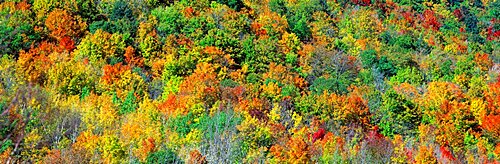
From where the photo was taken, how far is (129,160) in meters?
34.9

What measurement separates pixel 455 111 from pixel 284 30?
29.6 metres

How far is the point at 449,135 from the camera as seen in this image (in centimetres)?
6775

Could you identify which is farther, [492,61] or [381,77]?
[492,61]

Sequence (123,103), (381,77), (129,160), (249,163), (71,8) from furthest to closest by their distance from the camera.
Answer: (381,77) < (71,8) < (123,103) < (249,163) < (129,160)

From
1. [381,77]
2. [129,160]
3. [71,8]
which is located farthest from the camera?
[381,77]

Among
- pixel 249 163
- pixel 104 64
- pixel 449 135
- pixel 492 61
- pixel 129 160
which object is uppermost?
pixel 129 160

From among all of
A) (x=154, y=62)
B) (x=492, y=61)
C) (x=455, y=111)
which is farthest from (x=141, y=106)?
(x=492, y=61)

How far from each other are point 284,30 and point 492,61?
38429 millimetres

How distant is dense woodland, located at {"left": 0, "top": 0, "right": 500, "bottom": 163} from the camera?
41.5 meters

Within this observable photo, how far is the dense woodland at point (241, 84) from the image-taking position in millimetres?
41541

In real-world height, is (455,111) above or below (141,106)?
below

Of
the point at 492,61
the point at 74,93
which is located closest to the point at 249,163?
the point at 74,93

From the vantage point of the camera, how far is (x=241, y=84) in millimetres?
69062

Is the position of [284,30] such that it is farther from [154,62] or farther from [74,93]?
[74,93]
